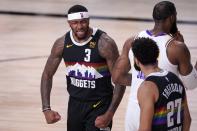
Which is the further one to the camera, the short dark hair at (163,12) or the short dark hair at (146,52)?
the short dark hair at (163,12)

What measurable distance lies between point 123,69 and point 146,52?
1.02 meters

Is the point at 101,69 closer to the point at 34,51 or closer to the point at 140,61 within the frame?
the point at 140,61

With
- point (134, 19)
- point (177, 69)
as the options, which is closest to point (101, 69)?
point (177, 69)

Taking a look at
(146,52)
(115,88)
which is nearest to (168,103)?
(146,52)

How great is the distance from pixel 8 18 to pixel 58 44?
8304 mm

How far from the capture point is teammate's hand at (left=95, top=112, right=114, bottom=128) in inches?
209

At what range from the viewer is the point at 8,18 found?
13.6 m

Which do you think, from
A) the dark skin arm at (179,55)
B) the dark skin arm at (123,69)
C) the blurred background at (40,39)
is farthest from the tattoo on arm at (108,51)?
the blurred background at (40,39)

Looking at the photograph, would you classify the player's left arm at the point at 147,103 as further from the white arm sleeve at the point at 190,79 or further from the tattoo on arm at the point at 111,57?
the tattoo on arm at the point at 111,57

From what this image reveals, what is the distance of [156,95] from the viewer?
3.92 m

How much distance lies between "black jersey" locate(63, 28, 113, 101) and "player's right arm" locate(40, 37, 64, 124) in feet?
0.22

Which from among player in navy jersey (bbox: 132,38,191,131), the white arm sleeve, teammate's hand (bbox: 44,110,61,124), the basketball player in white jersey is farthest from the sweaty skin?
player in navy jersey (bbox: 132,38,191,131)

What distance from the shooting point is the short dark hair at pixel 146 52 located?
3.99m

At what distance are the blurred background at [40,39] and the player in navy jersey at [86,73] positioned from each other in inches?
75.1
